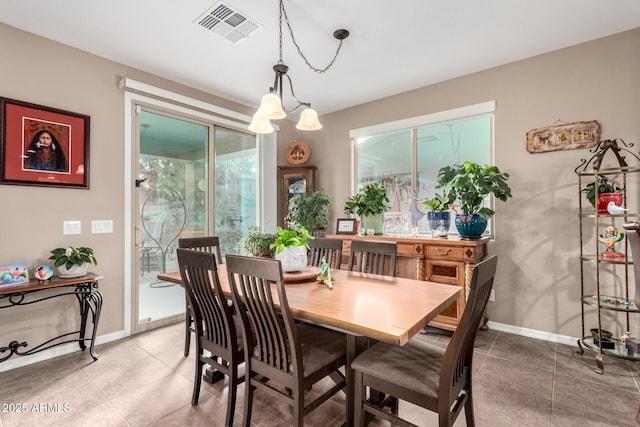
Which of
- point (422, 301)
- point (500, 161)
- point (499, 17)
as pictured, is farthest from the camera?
point (500, 161)

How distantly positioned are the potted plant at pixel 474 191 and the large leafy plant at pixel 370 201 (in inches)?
30.9

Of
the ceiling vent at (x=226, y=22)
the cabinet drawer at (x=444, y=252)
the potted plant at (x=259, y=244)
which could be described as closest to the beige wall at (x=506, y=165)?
the cabinet drawer at (x=444, y=252)

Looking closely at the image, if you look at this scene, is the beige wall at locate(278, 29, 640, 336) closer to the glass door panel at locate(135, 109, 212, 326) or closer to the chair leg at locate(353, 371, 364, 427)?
the chair leg at locate(353, 371, 364, 427)

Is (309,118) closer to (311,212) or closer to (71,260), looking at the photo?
(311,212)

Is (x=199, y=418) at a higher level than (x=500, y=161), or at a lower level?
lower

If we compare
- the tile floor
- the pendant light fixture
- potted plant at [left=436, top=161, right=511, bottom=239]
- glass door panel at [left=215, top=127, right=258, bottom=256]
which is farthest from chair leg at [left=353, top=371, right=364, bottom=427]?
glass door panel at [left=215, top=127, right=258, bottom=256]

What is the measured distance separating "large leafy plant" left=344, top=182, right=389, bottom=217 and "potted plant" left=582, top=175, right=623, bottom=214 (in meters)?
1.85

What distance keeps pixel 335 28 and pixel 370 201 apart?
73.0 inches

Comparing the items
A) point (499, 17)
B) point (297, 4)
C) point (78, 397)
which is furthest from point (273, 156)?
point (78, 397)

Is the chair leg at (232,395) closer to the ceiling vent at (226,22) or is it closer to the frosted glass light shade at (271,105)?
the frosted glass light shade at (271,105)

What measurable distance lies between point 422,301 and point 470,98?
9.01 ft

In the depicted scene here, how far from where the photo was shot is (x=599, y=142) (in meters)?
2.65

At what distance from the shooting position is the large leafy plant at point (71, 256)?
8.28 feet

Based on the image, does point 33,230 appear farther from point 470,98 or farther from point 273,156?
point 470,98
